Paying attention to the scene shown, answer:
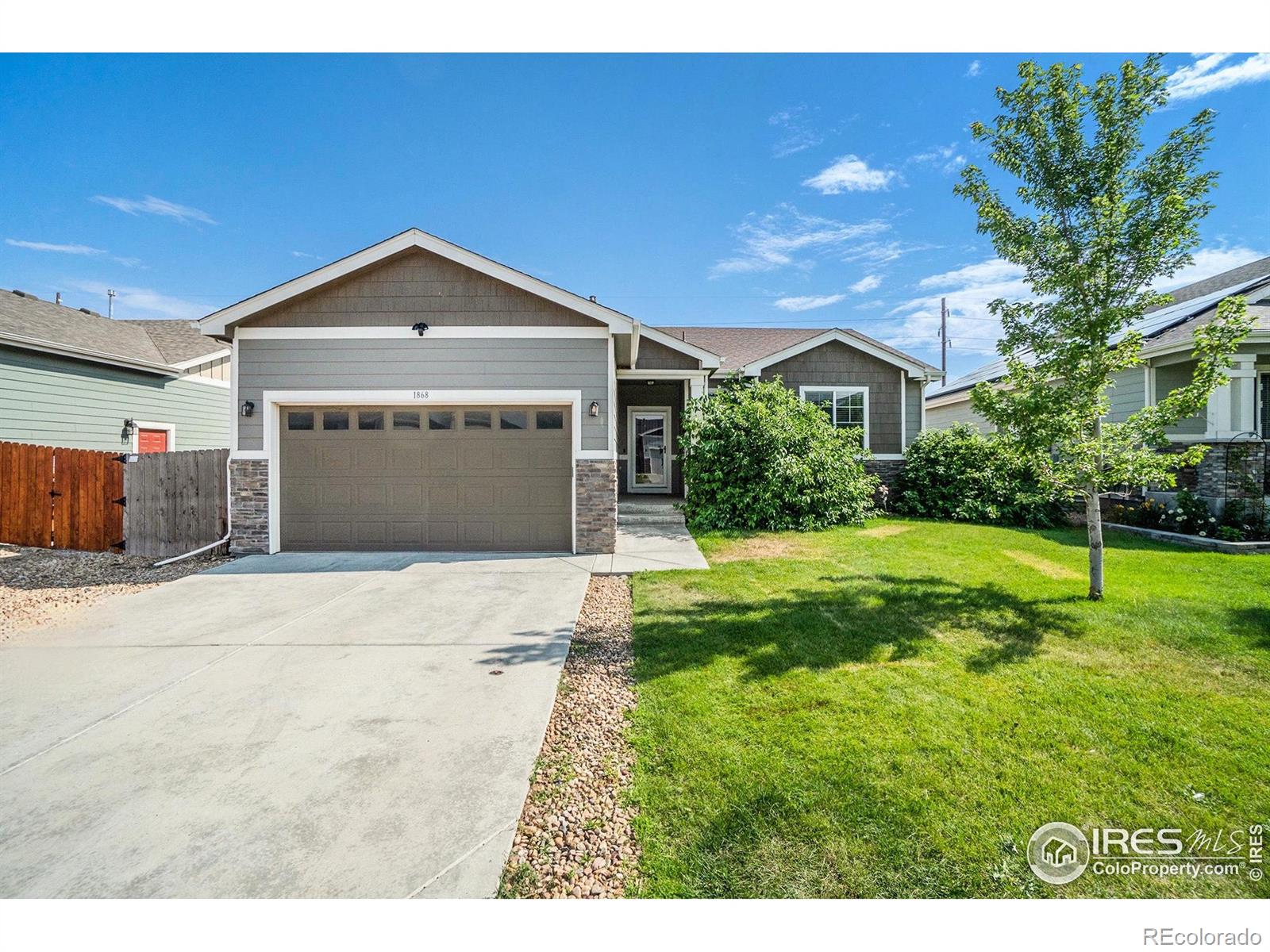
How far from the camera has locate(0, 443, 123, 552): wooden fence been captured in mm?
8719

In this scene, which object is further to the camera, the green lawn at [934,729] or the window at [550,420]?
the window at [550,420]

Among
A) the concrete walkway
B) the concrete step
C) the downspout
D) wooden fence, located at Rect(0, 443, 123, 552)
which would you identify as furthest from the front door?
wooden fence, located at Rect(0, 443, 123, 552)

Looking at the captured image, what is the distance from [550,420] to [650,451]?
601 centimetres

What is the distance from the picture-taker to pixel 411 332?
27.9 ft

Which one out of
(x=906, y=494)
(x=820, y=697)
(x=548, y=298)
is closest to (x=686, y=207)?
(x=548, y=298)

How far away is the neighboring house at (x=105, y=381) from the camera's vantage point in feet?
34.5

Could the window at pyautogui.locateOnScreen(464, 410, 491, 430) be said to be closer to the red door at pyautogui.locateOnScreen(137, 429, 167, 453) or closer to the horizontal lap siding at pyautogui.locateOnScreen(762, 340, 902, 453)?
the horizontal lap siding at pyautogui.locateOnScreen(762, 340, 902, 453)

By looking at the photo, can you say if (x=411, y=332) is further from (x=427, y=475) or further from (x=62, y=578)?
(x=62, y=578)

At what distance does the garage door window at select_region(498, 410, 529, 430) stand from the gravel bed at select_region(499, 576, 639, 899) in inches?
200

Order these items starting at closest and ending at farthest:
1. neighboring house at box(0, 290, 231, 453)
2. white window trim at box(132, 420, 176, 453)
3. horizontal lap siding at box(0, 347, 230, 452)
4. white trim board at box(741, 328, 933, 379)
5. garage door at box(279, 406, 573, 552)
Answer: garage door at box(279, 406, 573, 552)
horizontal lap siding at box(0, 347, 230, 452)
neighboring house at box(0, 290, 231, 453)
white window trim at box(132, 420, 176, 453)
white trim board at box(741, 328, 933, 379)

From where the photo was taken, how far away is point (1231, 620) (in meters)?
4.81

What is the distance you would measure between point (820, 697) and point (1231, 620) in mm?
4251

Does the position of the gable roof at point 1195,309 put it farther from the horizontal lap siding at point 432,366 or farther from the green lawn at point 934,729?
the horizontal lap siding at point 432,366

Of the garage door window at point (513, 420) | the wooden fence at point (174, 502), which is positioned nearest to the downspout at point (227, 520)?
the wooden fence at point (174, 502)
